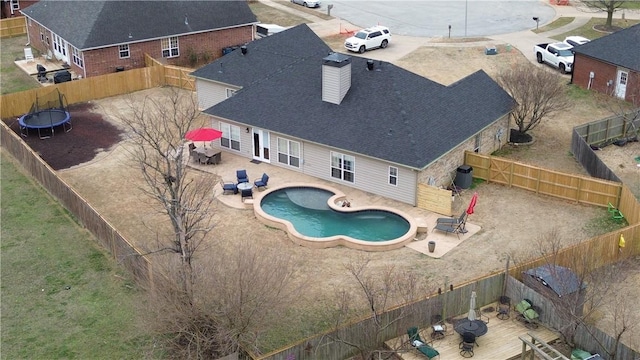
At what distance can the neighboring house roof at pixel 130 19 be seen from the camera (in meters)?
51.2

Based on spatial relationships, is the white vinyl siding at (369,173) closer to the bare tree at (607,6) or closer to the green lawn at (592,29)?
the green lawn at (592,29)

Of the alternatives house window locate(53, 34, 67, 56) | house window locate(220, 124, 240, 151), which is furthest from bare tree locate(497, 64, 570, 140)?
house window locate(53, 34, 67, 56)

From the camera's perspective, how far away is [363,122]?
118 ft

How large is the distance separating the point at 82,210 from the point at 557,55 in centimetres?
3405

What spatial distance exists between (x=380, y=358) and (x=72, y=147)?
24443 mm

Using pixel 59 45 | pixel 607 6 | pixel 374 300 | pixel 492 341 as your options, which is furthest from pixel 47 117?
pixel 607 6

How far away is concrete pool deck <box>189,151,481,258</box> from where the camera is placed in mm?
31312

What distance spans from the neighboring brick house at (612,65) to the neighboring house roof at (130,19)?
78.7 ft

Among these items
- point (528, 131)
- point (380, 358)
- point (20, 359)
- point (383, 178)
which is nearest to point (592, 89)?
point (528, 131)

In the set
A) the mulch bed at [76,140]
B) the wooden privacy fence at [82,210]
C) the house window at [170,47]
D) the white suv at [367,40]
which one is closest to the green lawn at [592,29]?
the white suv at [367,40]

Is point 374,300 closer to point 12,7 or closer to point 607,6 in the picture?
point 607,6

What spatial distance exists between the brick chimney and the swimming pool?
4.82 m

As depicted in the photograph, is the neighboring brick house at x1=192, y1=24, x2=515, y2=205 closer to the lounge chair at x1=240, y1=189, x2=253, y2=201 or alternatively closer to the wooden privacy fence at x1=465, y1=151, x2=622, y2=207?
the wooden privacy fence at x1=465, y1=151, x2=622, y2=207

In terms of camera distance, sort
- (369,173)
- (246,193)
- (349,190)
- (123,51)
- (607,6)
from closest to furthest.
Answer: (246,193), (369,173), (349,190), (123,51), (607,6)
